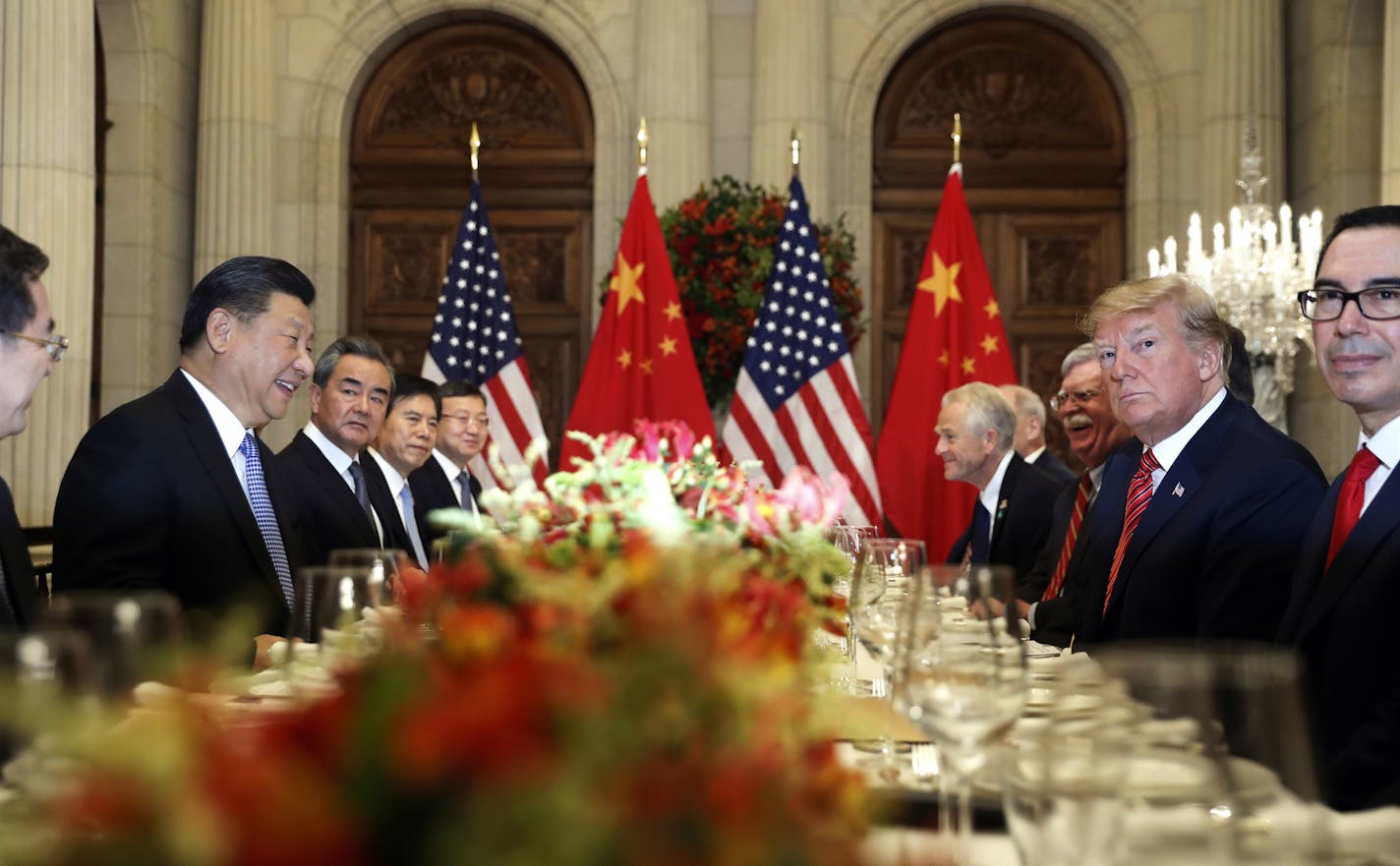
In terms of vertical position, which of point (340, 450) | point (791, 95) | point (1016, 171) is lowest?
point (340, 450)

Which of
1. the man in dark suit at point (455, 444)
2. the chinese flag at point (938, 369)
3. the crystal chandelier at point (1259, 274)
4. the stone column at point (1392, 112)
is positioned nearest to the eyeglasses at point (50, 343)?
the man in dark suit at point (455, 444)

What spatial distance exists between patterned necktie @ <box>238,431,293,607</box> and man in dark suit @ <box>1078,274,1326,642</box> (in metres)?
1.98

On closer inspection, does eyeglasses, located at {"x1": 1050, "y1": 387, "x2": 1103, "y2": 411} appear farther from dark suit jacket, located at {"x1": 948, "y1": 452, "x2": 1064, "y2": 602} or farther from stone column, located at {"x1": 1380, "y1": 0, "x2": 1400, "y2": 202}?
stone column, located at {"x1": 1380, "y1": 0, "x2": 1400, "y2": 202}

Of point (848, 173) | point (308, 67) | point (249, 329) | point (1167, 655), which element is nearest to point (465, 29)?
point (308, 67)

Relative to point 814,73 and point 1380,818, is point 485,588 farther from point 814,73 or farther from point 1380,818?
point 814,73

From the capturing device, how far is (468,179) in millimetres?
9203

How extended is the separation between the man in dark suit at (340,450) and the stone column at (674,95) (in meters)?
3.97

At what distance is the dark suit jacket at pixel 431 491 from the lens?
234 inches

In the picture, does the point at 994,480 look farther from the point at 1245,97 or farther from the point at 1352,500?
the point at 1245,97

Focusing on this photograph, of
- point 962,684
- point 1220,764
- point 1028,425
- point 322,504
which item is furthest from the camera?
point 1028,425

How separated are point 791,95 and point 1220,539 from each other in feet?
20.1

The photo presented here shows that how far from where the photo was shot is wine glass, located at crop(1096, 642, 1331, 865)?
0.79m

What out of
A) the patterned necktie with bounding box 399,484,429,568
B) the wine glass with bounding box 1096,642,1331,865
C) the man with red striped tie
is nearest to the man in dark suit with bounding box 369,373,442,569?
the patterned necktie with bounding box 399,484,429,568

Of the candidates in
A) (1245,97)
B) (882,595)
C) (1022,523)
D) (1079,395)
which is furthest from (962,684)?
(1245,97)
